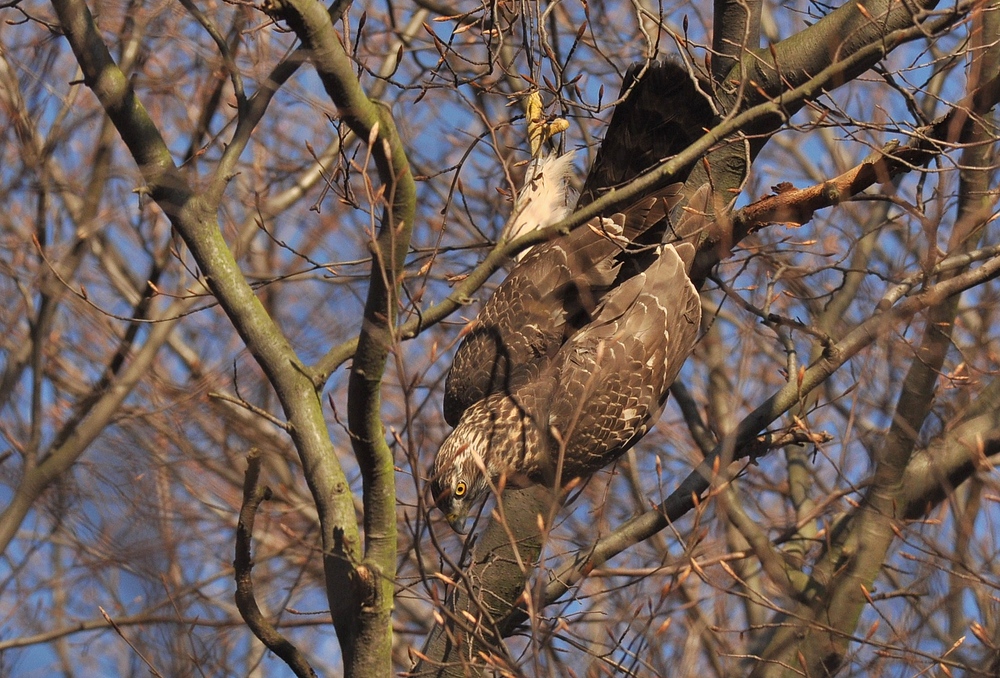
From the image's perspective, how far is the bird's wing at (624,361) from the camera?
4.92m

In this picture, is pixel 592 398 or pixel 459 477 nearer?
pixel 592 398

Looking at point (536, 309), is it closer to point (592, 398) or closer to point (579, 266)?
point (579, 266)

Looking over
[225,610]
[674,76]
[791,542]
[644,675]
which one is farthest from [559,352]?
[225,610]

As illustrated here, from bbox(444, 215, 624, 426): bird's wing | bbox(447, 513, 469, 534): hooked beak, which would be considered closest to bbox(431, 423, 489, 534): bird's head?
bbox(447, 513, 469, 534): hooked beak

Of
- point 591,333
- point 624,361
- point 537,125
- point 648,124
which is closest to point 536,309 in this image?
point 591,333

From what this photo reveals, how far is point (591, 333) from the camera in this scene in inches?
204

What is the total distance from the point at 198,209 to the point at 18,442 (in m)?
4.31

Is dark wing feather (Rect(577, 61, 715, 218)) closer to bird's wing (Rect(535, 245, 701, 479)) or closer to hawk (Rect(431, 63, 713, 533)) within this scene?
hawk (Rect(431, 63, 713, 533))

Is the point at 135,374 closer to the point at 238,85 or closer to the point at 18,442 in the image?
the point at 18,442

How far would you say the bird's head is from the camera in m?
5.01

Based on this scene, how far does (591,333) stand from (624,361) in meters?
0.24

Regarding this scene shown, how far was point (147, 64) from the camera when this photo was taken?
25.2 feet

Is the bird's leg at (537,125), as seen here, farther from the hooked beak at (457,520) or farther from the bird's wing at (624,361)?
the hooked beak at (457,520)

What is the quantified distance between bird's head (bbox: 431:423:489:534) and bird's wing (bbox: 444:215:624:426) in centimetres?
34
